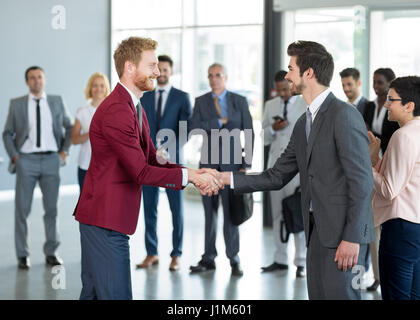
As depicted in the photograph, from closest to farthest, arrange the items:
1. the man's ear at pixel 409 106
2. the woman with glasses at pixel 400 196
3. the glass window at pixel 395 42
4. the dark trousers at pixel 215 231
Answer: the woman with glasses at pixel 400 196
the man's ear at pixel 409 106
the dark trousers at pixel 215 231
the glass window at pixel 395 42

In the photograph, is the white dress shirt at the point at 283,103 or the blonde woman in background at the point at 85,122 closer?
the white dress shirt at the point at 283,103

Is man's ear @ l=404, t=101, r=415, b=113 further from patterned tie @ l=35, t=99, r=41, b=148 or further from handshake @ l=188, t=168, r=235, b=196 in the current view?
patterned tie @ l=35, t=99, r=41, b=148

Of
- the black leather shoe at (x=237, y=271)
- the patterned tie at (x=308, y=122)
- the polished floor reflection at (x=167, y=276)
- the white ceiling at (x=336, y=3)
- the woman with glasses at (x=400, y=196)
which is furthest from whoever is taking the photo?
the white ceiling at (x=336, y=3)

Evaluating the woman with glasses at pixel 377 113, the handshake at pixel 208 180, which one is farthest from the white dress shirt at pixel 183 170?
the woman with glasses at pixel 377 113

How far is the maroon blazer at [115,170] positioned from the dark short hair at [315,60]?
0.81 m

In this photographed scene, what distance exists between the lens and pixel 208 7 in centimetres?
1145

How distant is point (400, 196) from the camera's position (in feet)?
11.2

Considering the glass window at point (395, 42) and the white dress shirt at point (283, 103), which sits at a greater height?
the glass window at point (395, 42)

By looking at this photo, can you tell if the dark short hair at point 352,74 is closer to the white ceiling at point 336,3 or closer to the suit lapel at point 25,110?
the white ceiling at point 336,3

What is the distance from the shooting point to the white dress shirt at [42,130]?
6055 millimetres

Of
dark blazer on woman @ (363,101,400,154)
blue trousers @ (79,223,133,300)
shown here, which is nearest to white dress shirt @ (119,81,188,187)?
blue trousers @ (79,223,133,300)

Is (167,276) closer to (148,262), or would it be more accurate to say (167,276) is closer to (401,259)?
(148,262)
